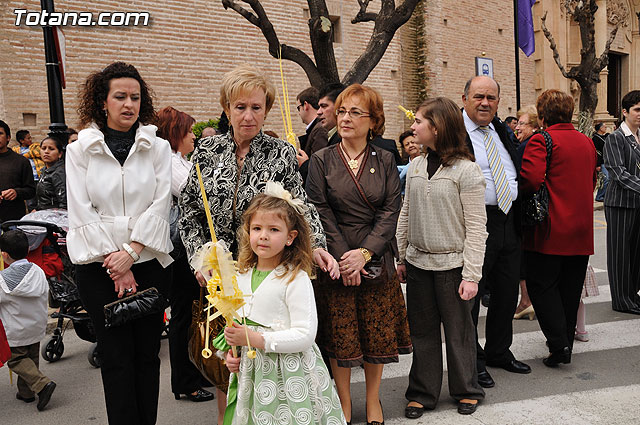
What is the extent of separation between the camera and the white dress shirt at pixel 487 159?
4441mm

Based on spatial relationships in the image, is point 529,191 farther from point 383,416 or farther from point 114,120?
point 114,120

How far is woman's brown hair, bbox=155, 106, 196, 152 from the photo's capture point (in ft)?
14.8

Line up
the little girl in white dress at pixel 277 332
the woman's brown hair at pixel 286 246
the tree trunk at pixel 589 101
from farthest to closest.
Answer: the tree trunk at pixel 589 101, the woman's brown hair at pixel 286 246, the little girl in white dress at pixel 277 332

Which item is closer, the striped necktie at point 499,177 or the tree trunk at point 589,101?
the striped necktie at point 499,177

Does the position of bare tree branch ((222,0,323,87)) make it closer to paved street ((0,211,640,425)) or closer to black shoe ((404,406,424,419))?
paved street ((0,211,640,425))

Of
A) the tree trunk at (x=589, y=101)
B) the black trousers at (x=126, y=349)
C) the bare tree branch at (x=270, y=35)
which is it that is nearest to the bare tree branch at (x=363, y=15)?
the bare tree branch at (x=270, y=35)

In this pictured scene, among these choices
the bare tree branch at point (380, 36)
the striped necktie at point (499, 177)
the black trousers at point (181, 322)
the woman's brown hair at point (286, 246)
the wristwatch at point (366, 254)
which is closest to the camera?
the woman's brown hair at point (286, 246)

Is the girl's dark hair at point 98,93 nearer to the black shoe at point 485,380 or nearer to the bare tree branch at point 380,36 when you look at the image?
the black shoe at point 485,380

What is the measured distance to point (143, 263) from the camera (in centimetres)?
335

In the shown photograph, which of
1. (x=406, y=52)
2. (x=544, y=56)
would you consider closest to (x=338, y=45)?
(x=406, y=52)

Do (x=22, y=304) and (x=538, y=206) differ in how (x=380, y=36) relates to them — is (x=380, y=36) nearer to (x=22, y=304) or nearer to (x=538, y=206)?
(x=538, y=206)

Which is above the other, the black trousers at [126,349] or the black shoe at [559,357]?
the black trousers at [126,349]

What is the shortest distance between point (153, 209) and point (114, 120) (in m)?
0.54

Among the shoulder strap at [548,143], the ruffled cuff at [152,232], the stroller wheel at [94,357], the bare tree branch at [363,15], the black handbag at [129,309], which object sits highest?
the bare tree branch at [363,15]
